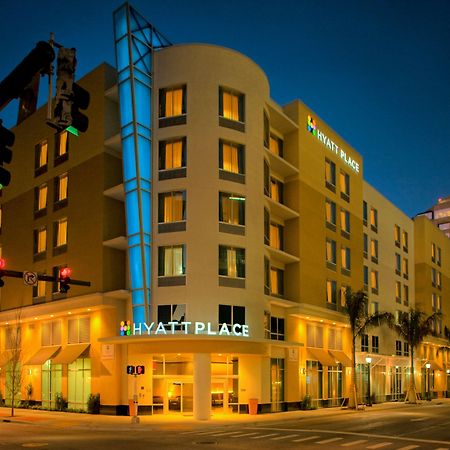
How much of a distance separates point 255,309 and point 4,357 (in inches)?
884

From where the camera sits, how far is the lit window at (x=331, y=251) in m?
Result: 55.4

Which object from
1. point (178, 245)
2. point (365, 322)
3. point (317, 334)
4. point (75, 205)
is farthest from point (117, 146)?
point (365, 322)

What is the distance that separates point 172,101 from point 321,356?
23.1 metres

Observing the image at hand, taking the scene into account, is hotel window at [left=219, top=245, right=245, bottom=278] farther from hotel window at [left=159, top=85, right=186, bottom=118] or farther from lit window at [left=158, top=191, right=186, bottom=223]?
hotel window at [left=159, top=85, right=186, bottom=118]

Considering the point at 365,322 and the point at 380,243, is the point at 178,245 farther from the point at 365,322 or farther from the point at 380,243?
the point at 380,243

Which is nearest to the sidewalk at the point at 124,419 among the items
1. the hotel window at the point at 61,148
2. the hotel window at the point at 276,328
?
the hotel window at the point at 276,328

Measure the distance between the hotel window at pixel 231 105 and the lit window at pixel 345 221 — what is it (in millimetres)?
18925

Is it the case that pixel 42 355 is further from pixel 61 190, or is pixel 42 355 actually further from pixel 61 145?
pixel 61 145

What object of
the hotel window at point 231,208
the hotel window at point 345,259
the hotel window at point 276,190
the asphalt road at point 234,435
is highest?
the hotel window at point 276,190

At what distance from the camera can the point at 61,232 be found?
48.4 meters

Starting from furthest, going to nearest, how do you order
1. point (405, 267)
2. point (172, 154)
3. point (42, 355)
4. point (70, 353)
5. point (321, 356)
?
1. point (405, 267)
2. point (321, 356)
3. point (42, 355)
4. point (70, 353)
5. point (172, 154)

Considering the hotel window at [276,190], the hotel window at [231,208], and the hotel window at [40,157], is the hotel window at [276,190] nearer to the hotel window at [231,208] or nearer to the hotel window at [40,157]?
the hotel window at [231,208]

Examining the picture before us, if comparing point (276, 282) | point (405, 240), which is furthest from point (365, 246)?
point (276, 282)

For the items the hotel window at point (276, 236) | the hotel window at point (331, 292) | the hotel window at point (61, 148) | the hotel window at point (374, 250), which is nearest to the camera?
the hotel window at point (61, 148)
